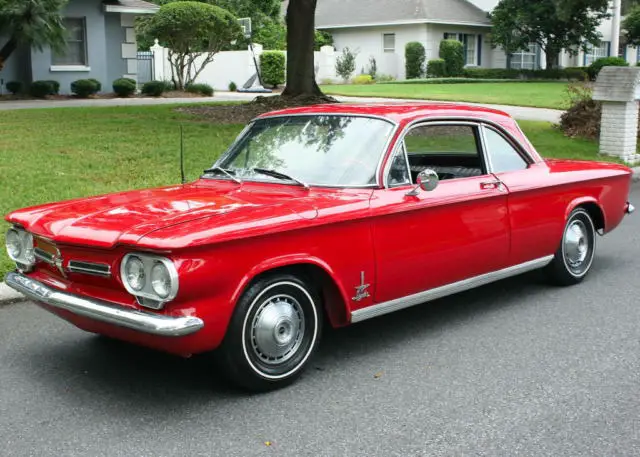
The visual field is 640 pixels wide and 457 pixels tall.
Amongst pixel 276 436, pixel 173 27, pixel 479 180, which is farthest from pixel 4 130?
pixel 173 27

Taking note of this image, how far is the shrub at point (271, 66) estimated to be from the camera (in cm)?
3609

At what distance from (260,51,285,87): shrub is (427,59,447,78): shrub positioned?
30.2 ft

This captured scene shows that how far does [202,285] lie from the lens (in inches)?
166

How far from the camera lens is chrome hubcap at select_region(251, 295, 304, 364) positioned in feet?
15.0

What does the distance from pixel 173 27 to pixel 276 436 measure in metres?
25.2

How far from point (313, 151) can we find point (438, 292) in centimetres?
123

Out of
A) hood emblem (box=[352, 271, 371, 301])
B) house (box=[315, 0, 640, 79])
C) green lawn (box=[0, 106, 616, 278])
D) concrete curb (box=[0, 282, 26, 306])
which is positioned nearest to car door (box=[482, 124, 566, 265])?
hood emblem (box=[352, 271, 371, 301])

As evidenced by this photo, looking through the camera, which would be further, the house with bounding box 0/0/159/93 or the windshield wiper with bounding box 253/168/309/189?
the house with bounding box 0/0/159/93

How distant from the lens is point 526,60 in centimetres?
4775

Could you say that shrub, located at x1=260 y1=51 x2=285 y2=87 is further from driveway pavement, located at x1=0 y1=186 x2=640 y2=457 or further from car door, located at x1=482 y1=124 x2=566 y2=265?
driveway pavement, located at x1=0 y1=186 x2=640 y2=457

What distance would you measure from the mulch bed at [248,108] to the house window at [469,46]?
2885 cm

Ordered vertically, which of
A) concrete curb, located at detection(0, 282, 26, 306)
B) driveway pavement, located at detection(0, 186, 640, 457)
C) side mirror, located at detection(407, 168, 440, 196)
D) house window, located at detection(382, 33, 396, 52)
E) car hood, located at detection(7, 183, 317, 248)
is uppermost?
house window, located at detection(382, 33, 396, 52)

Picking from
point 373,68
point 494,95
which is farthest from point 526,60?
point 494,95

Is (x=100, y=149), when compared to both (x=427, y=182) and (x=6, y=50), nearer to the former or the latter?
(x=427, y=182)
